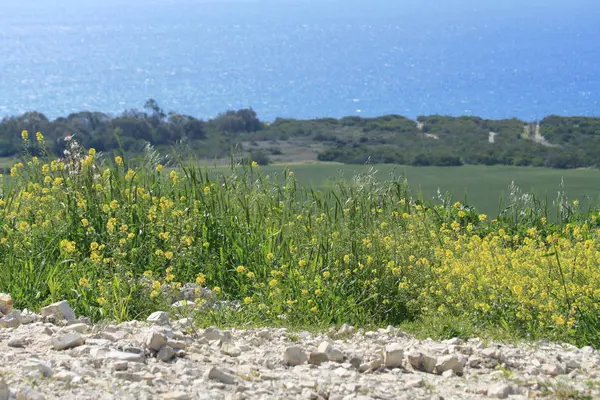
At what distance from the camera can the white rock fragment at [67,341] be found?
3.96 metres

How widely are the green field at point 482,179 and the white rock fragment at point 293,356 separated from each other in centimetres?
571

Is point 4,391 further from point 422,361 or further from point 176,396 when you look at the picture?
point 422,361

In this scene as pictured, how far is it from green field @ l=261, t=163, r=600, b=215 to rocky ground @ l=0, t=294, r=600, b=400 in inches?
208

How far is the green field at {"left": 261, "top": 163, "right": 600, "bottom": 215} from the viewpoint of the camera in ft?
33.4

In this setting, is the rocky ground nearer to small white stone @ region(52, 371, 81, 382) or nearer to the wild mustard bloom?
small white stone @ region(52, 371, 81, 382)

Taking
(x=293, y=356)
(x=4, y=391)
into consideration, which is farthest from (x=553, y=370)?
(x=4, y=391)

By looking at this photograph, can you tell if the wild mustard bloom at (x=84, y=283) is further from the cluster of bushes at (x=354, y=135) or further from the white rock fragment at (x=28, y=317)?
the cluster of bushes at (x=354, y=135)

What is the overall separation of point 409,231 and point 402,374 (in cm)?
249

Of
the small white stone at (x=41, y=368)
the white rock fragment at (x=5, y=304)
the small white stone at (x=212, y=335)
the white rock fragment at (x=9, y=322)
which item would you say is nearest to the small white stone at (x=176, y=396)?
the small white stone at (x=41, y=368)

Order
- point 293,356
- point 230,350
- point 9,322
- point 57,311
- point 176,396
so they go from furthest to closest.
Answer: point 57,311 < point 9,322 < point 230,350 < point 293,356 < point 176,396

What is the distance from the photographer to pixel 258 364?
13.0ft

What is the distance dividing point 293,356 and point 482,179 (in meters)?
8.02

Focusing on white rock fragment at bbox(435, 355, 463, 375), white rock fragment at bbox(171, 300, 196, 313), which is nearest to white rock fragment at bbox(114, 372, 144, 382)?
white rock fragment at bbox(435, 355, 463, 375)

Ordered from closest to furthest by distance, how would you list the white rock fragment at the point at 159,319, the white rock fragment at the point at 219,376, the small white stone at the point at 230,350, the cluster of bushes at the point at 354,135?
1. the white rock fragment at the point at 219,376
2. the small white stone at the point at 230,350
3. the white rock fragment at the point at 159,319
4. the cluster of bushes at the point at 354,135
